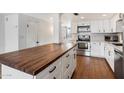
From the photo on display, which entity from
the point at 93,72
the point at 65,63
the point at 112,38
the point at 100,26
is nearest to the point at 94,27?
the point at 100,26

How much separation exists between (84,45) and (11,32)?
3.57 meters

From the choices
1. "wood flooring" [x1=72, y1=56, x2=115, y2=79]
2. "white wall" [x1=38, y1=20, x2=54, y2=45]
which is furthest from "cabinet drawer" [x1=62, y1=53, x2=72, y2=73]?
"white wall" [x1=38, y1=20, x2=54, y2=45]

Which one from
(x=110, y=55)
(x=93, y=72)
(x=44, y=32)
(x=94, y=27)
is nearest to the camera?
(x=93, y=72)

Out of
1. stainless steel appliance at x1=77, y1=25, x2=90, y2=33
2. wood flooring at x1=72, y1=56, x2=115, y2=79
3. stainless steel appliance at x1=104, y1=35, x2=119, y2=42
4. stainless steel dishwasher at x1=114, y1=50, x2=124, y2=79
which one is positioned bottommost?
wood flooring at x1=72, y1=56, x2=115, y2=79

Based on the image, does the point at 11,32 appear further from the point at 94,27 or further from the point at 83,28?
the point at 94,27

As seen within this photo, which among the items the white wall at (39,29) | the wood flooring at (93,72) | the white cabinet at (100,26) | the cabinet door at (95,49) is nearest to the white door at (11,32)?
the white wall at (39,29)

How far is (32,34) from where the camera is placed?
5348mm

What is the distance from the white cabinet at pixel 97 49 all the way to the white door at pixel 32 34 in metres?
2.81

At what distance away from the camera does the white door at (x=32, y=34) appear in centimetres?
506

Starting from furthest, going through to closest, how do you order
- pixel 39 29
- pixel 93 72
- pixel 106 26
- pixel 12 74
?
→ pixel 39 29, pixel 106 26, pixel 93 72, pixel 12 74

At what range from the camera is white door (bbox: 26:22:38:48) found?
506 centimetres

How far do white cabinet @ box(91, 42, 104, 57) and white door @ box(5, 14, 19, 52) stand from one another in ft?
11.9

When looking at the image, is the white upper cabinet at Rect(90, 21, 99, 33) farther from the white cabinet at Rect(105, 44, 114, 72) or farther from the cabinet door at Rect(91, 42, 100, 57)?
the white cabinet at Rect(105, 44, 114, 72)
